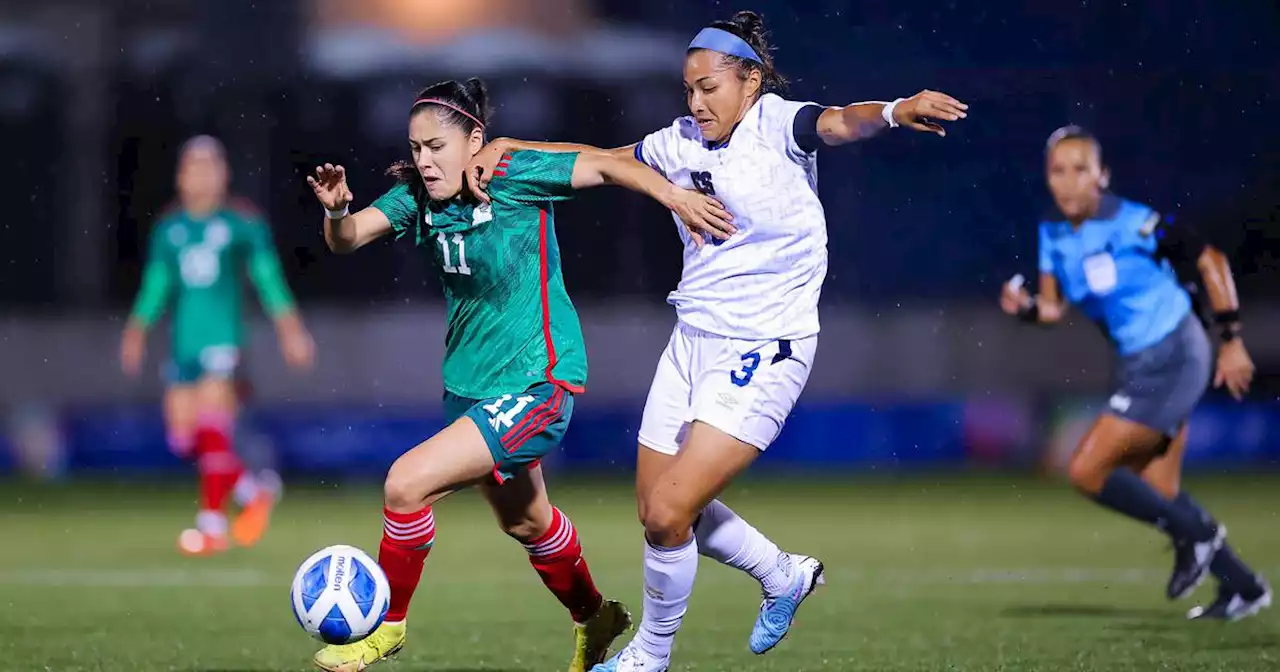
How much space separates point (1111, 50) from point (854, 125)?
15187 mm

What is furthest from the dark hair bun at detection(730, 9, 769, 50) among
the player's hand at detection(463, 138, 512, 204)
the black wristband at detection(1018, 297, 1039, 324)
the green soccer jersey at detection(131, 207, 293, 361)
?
the green soccer jersey at detection(131, 207, 293, 361)

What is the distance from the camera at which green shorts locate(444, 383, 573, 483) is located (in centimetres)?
543

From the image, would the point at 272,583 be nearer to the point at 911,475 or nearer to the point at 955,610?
the point at 955,610

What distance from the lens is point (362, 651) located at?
17.8 ft

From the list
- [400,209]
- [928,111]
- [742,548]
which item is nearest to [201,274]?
[400,209]

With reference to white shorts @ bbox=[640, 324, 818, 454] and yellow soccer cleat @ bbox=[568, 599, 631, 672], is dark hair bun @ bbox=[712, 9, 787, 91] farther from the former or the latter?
yellow soccer cleat @ bbox=[568, 599, 631, 672]

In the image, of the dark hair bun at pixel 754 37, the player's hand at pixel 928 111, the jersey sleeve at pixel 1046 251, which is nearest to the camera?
the player's hand at pixel 928 111

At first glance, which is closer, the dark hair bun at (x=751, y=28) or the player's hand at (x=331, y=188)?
the player's hand at (x=331, y=188)

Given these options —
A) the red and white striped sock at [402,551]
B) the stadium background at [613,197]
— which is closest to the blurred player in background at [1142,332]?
the red and white striped sock at [402,551]

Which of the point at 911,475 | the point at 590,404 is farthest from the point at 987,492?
the point at 590,404

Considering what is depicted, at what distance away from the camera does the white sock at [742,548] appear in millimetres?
5930

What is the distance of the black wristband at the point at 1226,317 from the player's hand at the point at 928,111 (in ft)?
11.2

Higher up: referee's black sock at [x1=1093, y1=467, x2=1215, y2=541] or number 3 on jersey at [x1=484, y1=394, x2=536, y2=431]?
number 3 on jersey at [x1=484, y1=394, x2=536, y2=431]

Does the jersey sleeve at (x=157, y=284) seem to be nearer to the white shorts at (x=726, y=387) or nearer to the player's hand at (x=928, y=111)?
the white shorts at (x=726, y=387)
